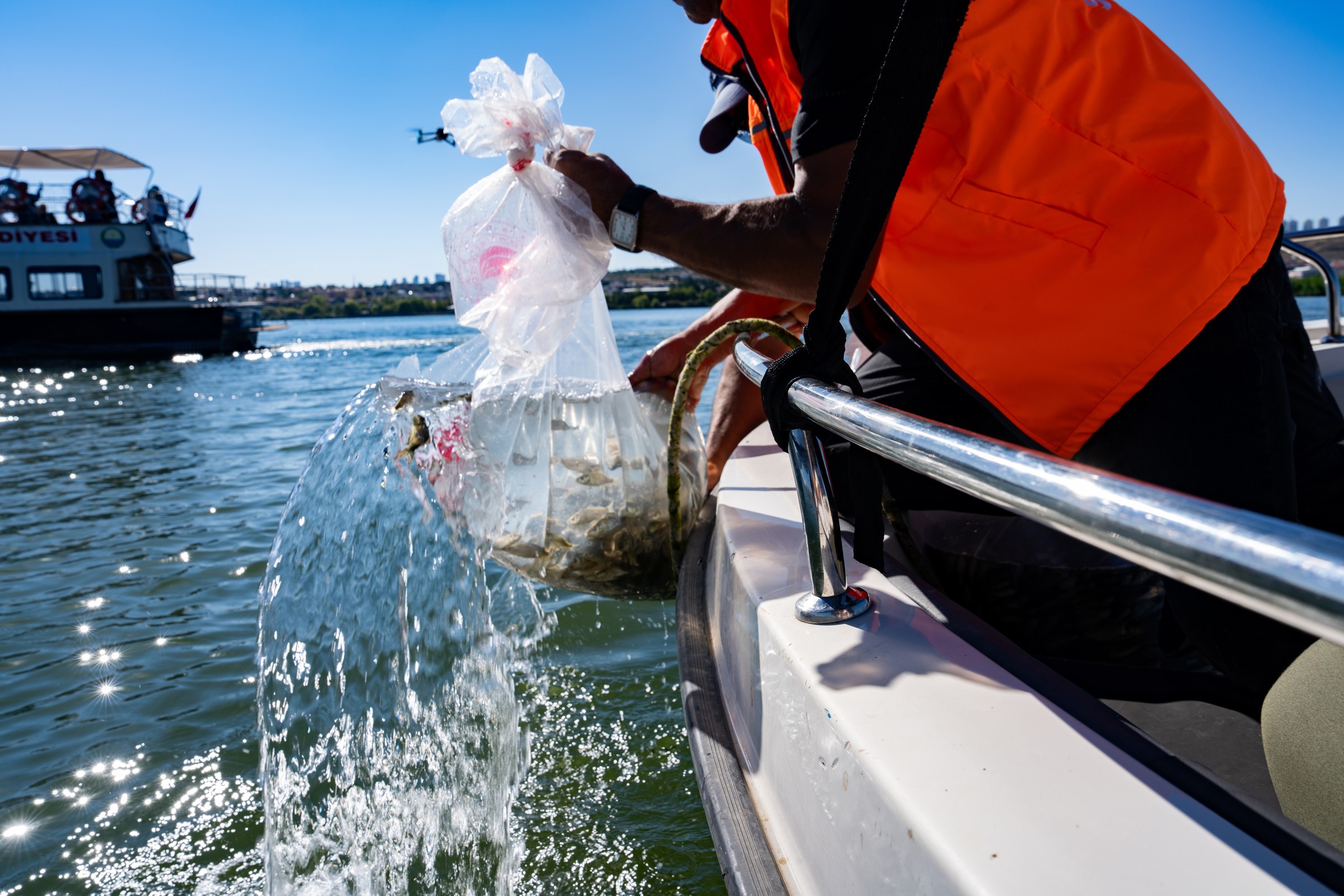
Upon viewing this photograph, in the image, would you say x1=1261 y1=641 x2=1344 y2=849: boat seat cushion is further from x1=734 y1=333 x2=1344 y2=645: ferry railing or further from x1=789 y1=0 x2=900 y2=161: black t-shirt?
x1=789 y1=0 x2=900 y2=161: black t-shirt

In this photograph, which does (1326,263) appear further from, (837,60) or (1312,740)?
(1312,740)

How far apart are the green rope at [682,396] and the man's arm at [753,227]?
0.36 ft

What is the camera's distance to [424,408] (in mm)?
2096

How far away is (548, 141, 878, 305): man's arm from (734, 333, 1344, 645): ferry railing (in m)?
0.69

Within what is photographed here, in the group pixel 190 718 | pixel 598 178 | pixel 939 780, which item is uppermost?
pixel 598 178

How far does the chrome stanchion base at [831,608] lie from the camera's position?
1084mm

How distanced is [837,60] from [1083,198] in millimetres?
437

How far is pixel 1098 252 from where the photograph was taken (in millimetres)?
1251

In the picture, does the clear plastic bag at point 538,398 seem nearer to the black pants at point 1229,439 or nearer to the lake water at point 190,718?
the lake water at point 190,718

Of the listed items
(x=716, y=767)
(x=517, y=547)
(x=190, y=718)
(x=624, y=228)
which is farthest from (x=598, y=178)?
(x=190, y=718)

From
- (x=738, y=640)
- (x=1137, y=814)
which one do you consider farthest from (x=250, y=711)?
(x=1137, y=814)

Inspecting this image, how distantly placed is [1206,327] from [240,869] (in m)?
2.52

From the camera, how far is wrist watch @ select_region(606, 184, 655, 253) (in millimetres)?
1729

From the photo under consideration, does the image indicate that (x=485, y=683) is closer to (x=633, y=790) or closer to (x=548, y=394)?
(x=633, y=790)
